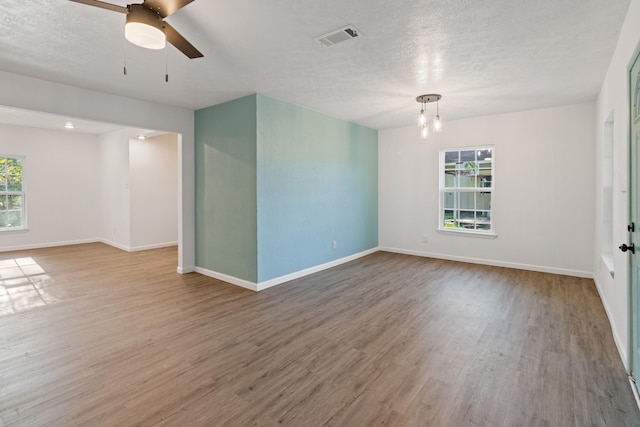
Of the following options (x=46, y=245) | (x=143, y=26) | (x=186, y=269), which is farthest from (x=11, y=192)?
(x=143, y=26)

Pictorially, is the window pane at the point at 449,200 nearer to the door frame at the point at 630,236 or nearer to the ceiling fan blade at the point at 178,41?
the door frame at the point at 630,236

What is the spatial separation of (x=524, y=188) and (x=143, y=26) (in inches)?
218

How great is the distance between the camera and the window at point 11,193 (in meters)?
6.82

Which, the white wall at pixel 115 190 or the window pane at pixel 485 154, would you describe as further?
the white wall at pixel 115 190

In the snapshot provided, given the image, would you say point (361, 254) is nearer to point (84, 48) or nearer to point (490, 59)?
point (490, 59)

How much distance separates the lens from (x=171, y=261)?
604cm

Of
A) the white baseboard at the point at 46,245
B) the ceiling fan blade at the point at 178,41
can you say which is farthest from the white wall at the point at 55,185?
the ceiling fan blade at the point at 178,41

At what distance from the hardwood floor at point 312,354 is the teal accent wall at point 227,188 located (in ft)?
1.56

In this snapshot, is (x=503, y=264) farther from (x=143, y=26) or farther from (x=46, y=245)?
(x=46, y=245)

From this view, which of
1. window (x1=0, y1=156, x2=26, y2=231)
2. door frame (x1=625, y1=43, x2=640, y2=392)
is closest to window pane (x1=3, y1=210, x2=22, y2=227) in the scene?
window (x1=0, y1=156, x2=26, y2=231)

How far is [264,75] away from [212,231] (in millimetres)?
2503

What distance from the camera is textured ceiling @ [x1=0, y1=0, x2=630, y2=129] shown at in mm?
2225

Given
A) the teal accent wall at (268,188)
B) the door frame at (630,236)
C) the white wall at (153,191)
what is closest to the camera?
the door frame at (630,236)

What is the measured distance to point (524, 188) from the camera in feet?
16.9
